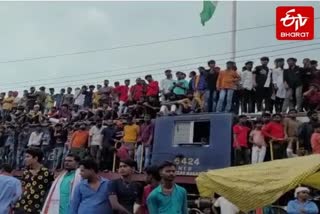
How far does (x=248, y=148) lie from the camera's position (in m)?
13.6

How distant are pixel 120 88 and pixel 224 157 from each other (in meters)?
5.65

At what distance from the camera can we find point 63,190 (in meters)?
7.47

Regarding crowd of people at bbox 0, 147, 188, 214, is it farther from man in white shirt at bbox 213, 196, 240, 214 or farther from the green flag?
the green flag

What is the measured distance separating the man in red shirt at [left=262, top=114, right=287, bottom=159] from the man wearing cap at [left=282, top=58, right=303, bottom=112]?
1.01m

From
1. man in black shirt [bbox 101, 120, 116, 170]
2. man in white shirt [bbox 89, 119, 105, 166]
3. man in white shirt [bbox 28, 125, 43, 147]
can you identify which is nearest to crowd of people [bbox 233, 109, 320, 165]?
man in black shirt [bbox 101, 120, 116, 170]

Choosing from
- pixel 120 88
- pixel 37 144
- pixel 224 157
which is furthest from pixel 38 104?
pixel 224 157

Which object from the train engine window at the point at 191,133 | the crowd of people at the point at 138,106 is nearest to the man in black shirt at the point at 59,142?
the crowd of people at the point at 138,106

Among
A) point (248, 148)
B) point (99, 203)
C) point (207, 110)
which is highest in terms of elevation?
point (207, 110)

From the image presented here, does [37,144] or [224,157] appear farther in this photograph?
[37,144]

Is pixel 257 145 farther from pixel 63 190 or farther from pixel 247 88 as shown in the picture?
pixel 63 190

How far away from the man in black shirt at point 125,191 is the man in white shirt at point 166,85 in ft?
31.6

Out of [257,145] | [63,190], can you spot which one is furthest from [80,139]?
[63,190]

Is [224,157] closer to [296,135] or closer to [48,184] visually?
[296,135]

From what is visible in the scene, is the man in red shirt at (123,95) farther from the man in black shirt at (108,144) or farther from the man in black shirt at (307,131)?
the man in black shirt at (307,131)
